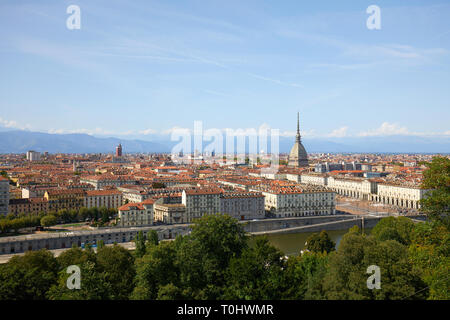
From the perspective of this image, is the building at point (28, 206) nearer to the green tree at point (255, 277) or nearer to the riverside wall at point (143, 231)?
the riverside wall at point (143, 231)

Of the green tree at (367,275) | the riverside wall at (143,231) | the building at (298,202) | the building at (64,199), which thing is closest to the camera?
the green tree at (367,275)

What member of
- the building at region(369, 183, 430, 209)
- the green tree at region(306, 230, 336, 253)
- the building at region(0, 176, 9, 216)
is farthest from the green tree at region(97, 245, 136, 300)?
the building at region(369, 183, 430, 209)

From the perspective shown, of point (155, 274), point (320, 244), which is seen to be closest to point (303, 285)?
point (155, 274)

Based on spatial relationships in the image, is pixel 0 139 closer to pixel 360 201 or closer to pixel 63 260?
pixel 360 201

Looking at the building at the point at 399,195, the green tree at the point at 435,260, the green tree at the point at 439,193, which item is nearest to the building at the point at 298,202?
the building at the point at 399,195

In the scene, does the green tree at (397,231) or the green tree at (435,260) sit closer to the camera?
the green tree at (435,260)

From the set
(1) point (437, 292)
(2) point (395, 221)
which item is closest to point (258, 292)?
(1) point (437, 292)
